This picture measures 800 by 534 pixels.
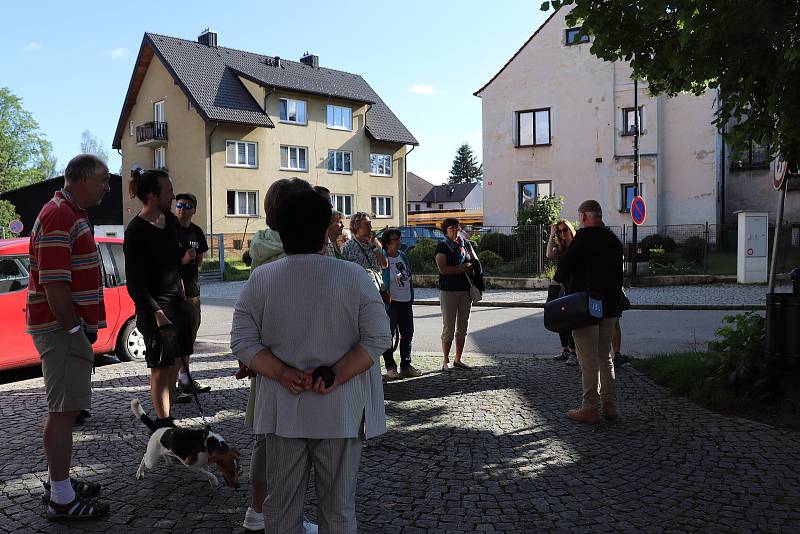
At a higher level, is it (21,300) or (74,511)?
(21,300)

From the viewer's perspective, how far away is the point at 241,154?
38.1 metres

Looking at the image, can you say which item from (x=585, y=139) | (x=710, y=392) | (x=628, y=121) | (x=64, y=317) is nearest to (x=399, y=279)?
(x=710, y=392)

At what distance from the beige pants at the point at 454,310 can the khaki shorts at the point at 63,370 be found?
16.2 ft

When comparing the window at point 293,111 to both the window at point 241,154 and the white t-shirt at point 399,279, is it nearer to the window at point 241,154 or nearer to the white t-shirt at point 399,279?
the window at point 241,154

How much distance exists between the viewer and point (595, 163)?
29.7 m

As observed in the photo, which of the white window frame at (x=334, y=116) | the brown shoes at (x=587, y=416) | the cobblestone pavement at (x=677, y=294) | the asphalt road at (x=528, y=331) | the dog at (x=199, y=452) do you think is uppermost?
the white window frame at (x=334, y=116)

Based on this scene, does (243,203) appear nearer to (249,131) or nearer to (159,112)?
(249,131)

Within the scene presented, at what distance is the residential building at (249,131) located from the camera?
3703 centimetres

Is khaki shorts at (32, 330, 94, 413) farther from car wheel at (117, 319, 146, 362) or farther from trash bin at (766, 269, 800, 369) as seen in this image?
trash bin at (766, 269, 800, 369)

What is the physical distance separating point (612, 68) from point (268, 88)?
752 inches

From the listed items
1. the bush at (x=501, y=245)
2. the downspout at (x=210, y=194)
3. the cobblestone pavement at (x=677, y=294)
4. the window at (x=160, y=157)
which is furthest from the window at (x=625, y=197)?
the window at (x=160, y=157)

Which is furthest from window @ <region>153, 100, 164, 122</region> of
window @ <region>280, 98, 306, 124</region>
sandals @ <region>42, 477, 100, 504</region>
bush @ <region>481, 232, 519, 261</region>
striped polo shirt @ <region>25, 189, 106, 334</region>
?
sandals @ <region>42, 477, 100, 504</region>

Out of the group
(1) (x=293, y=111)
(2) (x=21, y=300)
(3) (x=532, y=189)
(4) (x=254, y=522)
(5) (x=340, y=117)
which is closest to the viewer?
(4) (x=254, y=522)

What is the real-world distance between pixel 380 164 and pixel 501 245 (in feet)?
72.5
